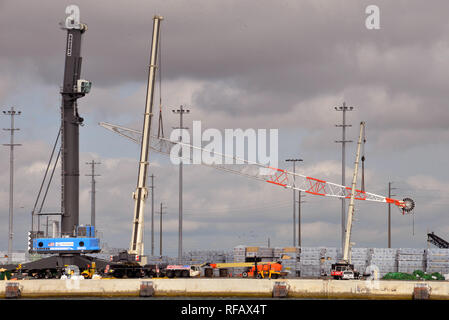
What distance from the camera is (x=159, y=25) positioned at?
8575cm

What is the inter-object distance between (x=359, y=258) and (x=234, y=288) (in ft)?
136

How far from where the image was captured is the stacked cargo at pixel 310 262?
310 feet

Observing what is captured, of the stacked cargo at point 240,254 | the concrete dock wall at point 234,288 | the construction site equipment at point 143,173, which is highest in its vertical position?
the construction site equipment at point 143,173

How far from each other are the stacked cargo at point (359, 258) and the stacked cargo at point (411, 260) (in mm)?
6076

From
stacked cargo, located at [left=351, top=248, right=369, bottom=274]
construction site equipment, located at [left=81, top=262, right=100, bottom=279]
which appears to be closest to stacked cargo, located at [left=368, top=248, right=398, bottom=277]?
stacked cargo, located at [left=351, top=248, right=369, bottom=274]

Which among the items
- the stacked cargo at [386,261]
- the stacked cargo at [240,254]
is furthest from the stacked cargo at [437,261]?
the stacked cargo at [240,254]

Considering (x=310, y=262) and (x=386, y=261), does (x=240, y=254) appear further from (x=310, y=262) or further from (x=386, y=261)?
(x=386, y=261)

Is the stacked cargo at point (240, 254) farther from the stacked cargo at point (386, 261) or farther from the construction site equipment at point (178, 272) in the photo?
the construction site equipment at point (178, 272)

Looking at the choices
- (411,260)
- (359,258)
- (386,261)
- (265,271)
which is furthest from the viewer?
(359,258)

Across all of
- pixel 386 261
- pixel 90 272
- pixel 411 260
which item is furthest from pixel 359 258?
→ pixel 90 272

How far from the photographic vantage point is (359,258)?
99250mm

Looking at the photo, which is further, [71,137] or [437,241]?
[437,241]

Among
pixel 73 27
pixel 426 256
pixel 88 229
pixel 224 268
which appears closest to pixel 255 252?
pixel 224 268

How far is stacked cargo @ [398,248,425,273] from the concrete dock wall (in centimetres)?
3251
